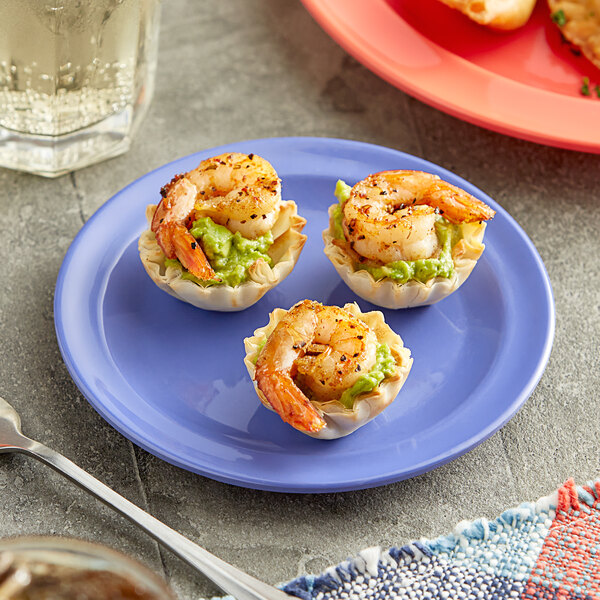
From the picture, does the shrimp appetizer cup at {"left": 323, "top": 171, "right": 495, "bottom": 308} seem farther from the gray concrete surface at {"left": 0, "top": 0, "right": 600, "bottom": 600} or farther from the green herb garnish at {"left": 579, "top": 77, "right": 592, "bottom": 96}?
the green herb garnish at {"left": 579, "top": 77, "right": 592, "bottom": 96}

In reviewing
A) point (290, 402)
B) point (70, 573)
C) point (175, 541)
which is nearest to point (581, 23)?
point (290, 402)

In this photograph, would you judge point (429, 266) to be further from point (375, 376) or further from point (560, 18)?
point (560, 18)

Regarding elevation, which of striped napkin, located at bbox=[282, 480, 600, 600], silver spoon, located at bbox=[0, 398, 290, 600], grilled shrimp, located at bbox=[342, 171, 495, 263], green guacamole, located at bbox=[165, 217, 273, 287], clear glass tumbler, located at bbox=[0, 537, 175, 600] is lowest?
silver spoon, located at bbox=[0, 398, 290, 600]

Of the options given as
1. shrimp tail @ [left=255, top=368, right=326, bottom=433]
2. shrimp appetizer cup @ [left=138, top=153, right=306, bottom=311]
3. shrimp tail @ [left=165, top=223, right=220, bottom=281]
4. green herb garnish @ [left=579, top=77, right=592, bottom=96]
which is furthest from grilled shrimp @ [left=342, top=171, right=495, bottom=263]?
green herb garnish @ [left=579, top=77, right=592, bottom=96]

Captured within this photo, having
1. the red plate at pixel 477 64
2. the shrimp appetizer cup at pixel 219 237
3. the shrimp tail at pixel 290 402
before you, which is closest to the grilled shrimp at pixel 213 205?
the shrimp appetizer cup at pixel 219 237

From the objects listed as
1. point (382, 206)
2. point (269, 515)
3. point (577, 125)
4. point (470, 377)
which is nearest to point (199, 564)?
point (269, 515)

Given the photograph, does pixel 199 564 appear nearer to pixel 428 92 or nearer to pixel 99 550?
pixel 99 550
